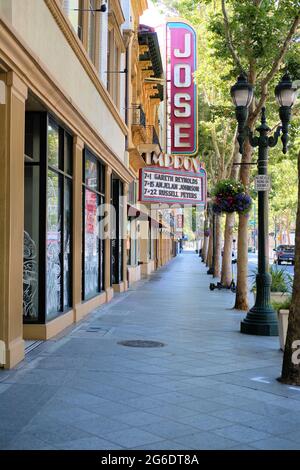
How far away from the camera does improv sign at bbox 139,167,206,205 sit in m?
23.2

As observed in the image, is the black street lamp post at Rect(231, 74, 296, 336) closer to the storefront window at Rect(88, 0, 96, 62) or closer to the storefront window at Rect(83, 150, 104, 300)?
the storefront window at Rect(83, 150, 104, 300)

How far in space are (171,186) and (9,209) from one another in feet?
54.3

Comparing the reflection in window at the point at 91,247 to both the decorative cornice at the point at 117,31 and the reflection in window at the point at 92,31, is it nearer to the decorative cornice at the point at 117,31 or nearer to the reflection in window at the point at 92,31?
the reflection in window at the point at 92,31

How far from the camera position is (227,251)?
21469 millimetres

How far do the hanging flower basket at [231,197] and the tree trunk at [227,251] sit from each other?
5340 mm

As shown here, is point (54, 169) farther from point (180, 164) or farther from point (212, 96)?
point (212, 96)

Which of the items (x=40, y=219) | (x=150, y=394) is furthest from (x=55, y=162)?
(x=150, y=394)

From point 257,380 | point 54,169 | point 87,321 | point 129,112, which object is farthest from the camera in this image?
point 129,112

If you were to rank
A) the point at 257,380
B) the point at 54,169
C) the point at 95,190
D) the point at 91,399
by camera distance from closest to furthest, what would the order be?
the point at 91,399 → the point at 257,380 → the point at 54,169 → the point at 95,190

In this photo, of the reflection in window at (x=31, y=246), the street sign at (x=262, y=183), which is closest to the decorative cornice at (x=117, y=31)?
the street sign at (x=262, y=183)

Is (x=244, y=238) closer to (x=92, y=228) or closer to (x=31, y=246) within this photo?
(x=92, y=228)

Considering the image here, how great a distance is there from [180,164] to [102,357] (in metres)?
16.2

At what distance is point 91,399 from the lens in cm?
627

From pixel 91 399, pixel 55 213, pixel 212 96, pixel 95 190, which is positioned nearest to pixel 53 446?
pixel 91 399
